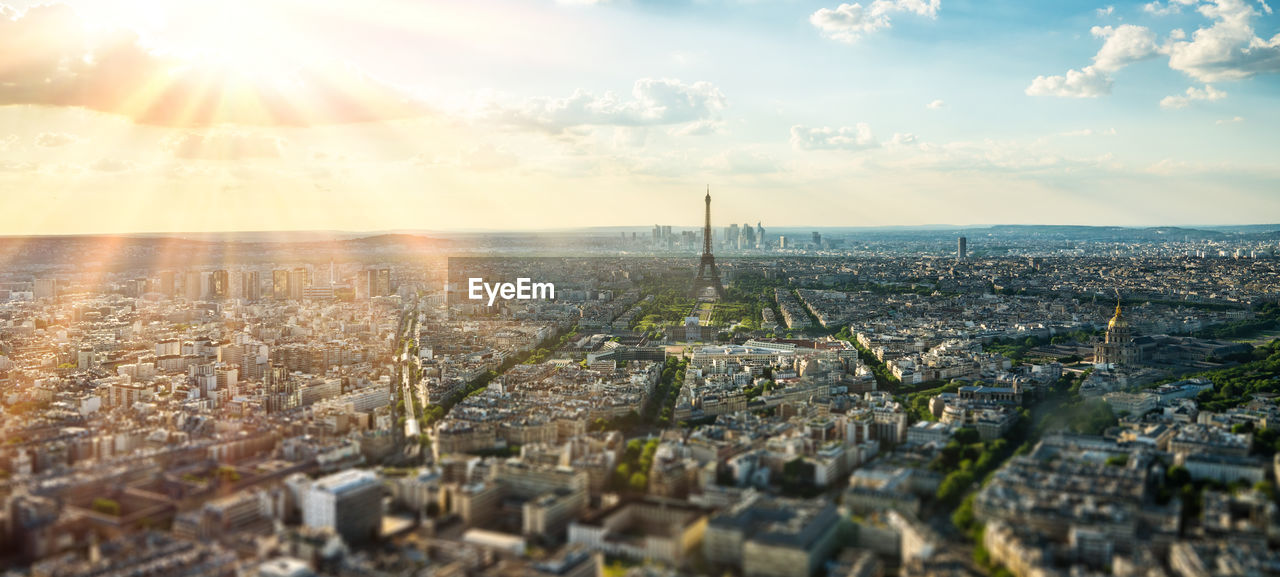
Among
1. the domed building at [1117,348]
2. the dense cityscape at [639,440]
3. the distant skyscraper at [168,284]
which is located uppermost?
the distant skyscraper at [168,284]

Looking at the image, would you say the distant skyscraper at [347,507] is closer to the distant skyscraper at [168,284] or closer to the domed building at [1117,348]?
the domed building at [1117,348]

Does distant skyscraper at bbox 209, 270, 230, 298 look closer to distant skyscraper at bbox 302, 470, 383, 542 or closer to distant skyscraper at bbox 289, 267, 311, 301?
distant skyscraper at bbox 289, 267, 311, 301

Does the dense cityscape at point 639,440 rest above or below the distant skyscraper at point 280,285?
below

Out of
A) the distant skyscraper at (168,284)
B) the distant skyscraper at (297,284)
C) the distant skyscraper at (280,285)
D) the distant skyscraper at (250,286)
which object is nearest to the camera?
the distant skyscraper at (250,286)

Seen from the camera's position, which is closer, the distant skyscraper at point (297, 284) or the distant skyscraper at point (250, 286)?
the distant skyscraper at point (250, 286)

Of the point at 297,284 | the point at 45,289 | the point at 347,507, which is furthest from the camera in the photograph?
the point at 297,284

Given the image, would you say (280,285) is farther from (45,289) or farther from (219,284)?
(45,289)

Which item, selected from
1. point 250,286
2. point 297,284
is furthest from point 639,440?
point 297,284

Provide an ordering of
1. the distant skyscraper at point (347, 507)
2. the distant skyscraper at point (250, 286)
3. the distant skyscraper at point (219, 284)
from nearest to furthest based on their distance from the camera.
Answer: the distant skyscraper at point (347, 507)
the distant skyscraper at point (250, 286)
the distant skyscraper at point (219, 284)

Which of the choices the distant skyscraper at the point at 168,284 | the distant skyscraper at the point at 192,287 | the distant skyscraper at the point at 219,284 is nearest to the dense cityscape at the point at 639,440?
the distant skyscraper at the point at 192,287

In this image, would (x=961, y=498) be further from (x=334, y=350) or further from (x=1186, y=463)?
(x=334, y=350)
